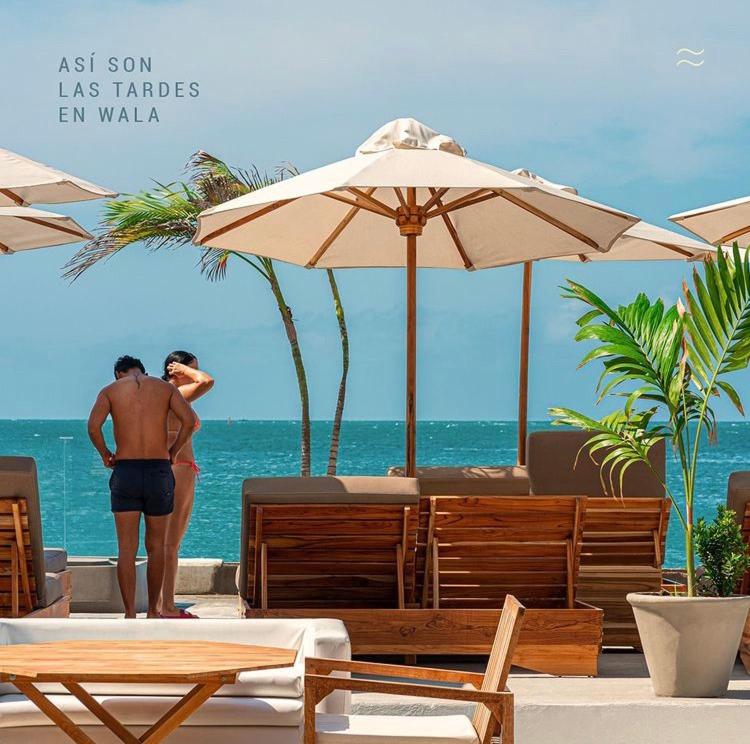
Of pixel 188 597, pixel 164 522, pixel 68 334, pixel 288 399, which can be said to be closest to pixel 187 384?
pixel 164 522

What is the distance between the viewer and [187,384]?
774cm

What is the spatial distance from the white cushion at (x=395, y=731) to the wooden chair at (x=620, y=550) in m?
2.47

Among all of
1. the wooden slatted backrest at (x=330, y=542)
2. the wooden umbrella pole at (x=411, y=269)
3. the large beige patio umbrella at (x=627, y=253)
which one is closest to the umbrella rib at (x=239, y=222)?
the wooden umbrella pole at (x=411, y=269)

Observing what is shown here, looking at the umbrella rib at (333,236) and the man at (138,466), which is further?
the umbrella rib at (333,236)

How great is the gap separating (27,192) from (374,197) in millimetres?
1959

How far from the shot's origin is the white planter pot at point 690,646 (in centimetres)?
542

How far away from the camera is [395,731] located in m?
3.94

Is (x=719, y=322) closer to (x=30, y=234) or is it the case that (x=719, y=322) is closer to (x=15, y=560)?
(x=15, y=560)

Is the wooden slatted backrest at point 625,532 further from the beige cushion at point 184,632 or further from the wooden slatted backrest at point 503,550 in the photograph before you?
the beige cushion at point 184,632

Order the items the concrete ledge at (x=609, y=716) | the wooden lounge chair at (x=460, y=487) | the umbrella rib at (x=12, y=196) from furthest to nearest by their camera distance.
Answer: the umbrella rib at (x=12, y=196)
the wooden lounge chair at (x=460, y=487)
the concrete ledge at (x=609, y=716)

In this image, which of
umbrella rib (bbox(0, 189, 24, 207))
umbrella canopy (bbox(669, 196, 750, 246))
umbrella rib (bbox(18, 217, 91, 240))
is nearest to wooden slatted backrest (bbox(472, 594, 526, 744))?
umbrella canopy (bbox(669, 196, 750, 246))

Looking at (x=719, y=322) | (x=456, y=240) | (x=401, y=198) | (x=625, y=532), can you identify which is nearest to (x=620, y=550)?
(x=625, y=532)

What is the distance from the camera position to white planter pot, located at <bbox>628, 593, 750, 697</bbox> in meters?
5.42

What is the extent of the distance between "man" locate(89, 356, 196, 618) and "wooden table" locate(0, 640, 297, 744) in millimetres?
2365
